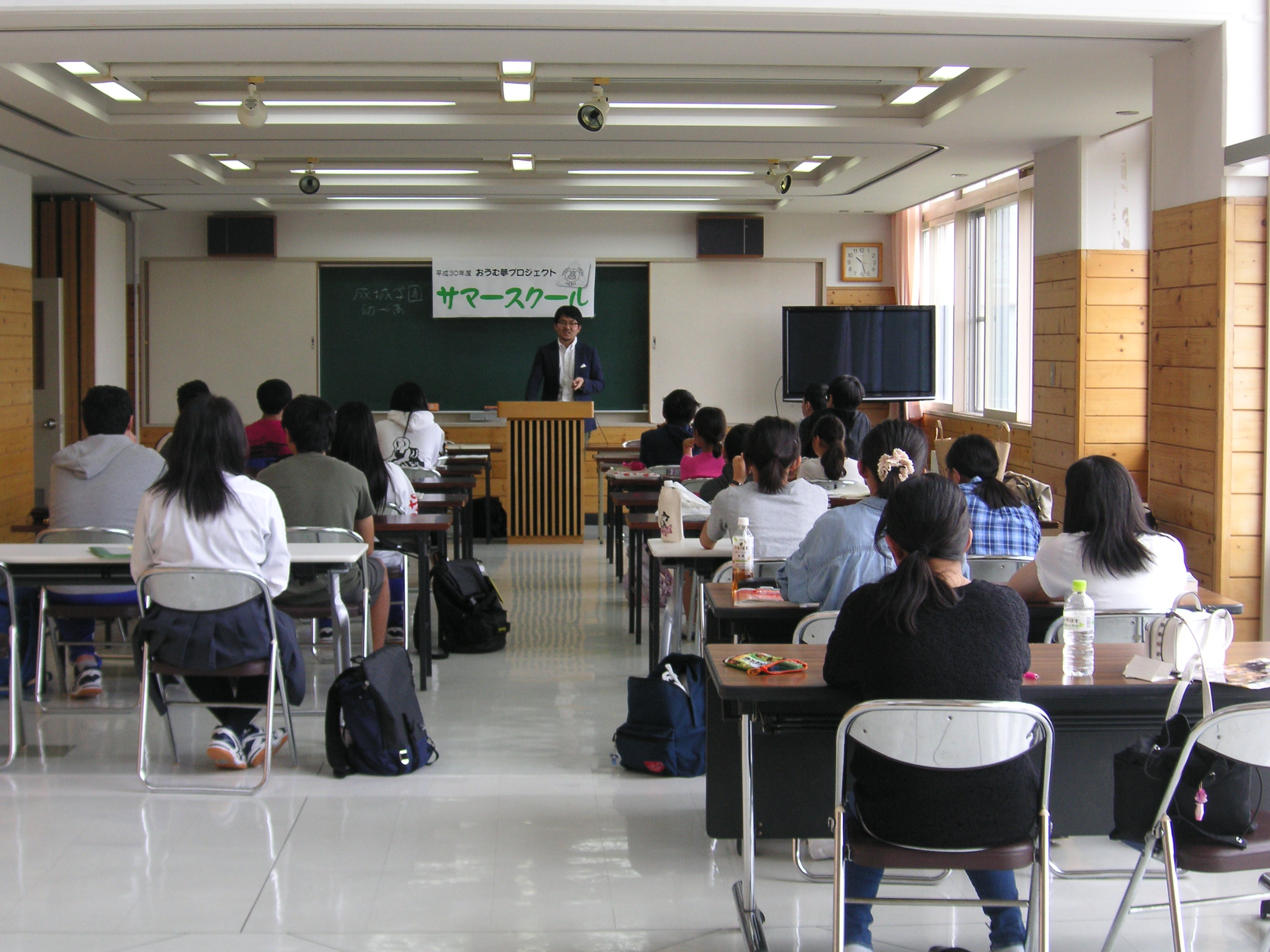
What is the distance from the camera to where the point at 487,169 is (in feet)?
29.1

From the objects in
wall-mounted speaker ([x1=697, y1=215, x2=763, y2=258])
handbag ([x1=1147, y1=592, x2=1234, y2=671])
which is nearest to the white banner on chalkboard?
wall-mounted speaker ([x1=697, y1=215, x2=763, y2=258])

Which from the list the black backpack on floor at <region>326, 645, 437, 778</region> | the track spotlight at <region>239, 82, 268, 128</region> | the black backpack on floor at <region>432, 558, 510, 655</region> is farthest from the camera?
the track spotlight at <region>239, 82, 268, 128</region>

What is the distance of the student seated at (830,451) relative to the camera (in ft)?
18.8

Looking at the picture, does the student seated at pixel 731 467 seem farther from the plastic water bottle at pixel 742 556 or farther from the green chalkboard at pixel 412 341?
the green chalkboard at pixel 412 341

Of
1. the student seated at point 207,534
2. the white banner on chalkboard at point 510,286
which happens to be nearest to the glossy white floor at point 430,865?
the student seated at point 207,534

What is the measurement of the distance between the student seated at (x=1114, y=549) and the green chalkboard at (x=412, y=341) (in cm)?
764

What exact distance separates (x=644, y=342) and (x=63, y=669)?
676cm

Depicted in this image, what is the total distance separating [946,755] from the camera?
2.20m

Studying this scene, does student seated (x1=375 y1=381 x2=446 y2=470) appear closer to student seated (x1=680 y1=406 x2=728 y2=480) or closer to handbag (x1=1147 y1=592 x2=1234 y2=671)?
student seated (x1=680 y1=406 x2=728 y2=480)

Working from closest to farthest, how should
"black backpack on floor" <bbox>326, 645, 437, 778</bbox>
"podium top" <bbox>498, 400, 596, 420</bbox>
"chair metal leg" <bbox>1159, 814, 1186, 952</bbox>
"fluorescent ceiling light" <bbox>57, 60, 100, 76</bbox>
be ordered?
"chair metal leg" <bbox>1159, 814, 1186, 952</bbox> → "black backpack on floor" <bbox>326, 645, 437, 778</bbox> → "fluorescent ceiling light" <bbox>57, 60, 100, 76</bbox> → "podium top" <bbox>498, 400, 596, 420</bbox>

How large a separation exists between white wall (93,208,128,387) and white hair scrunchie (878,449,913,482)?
318 inches

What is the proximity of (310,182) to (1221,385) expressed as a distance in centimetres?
620

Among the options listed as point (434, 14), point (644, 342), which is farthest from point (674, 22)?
point (644, 342)

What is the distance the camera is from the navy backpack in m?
3.88
